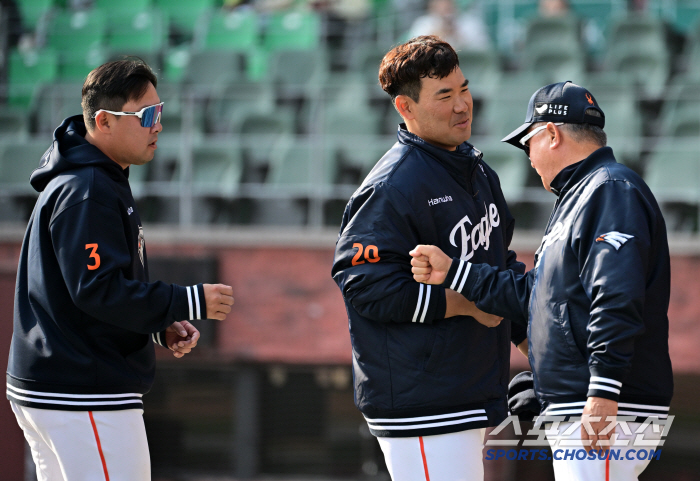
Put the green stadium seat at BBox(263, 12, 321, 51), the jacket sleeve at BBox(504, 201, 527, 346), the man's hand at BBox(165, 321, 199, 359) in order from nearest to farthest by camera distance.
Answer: the man's hand at BBox(165, 321, 199, 359), the jacket sleeve at BBox(504, 201, 527, 346), the green stadium seat at BBox(263, 12, 321, 51)

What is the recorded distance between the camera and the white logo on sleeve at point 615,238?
2391 mm

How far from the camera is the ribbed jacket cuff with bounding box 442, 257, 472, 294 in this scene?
266cm

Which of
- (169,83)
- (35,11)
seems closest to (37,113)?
(169,83)

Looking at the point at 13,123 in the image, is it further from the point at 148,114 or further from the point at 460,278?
the point at 460,278

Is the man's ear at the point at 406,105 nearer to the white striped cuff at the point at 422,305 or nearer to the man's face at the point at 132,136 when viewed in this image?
the white striped cuff at the point at 422,305

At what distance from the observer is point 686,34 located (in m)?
8.73

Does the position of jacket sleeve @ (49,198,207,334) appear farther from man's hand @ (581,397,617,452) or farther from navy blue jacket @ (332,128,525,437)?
man's hand @ (581,397,617,452)

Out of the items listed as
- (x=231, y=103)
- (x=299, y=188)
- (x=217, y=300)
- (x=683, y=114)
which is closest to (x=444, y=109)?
(x=217, y=300)

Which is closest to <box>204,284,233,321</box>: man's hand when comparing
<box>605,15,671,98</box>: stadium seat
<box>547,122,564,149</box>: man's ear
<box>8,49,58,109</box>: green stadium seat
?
<box>547,122,564,149</box>: man's ear

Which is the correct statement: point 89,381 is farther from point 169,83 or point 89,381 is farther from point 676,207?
point 169,83

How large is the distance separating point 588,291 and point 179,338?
1430 millimetres

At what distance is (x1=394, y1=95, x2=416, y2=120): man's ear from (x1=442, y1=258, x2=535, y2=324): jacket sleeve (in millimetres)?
509

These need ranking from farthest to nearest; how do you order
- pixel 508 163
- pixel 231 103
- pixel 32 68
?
pixel 32 68 < pixel 231 103 < pixel 508 163

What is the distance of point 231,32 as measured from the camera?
9.80m
